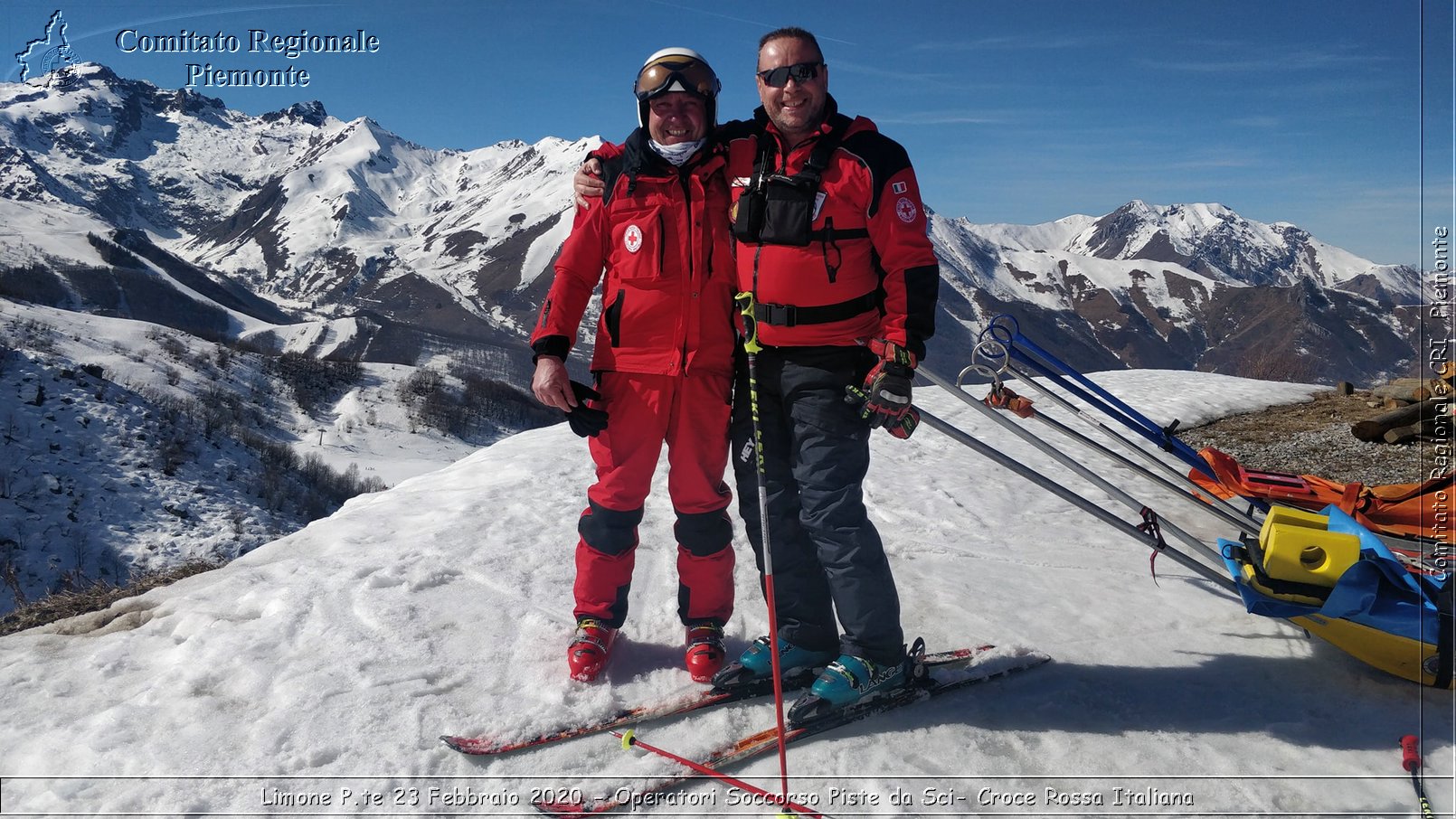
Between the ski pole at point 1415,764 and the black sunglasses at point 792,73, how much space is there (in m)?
4.21

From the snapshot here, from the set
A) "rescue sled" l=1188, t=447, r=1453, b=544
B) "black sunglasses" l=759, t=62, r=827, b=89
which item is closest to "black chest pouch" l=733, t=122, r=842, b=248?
"black sunglasses" l=759, t=62, r=827, b=89

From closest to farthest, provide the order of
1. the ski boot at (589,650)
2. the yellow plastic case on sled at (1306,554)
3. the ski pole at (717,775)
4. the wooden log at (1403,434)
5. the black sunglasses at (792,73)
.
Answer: the ski pole at (717,775), the black sunglasses at (792,73), the yellow plastic case on sled at (1306,554), the ski boot at (589,650), the wooden log at (1403,434)

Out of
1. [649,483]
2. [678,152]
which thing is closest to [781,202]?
[678,152]

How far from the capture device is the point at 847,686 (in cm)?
390

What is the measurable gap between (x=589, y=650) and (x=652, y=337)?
1.76 m

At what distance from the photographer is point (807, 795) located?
3445 mm

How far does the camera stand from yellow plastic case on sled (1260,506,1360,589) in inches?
158

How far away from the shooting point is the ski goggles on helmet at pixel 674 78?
4.12 metres

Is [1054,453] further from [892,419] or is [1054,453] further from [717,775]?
[717,775]

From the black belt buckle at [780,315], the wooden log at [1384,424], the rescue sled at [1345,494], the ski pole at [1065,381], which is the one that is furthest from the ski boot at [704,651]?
the wooden log at [1384,424]

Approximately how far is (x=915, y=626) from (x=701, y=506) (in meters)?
1.74

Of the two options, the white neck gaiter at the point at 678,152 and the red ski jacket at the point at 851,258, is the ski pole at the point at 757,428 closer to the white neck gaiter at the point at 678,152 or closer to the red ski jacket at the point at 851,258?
the red ski jacket at the point at 851,258

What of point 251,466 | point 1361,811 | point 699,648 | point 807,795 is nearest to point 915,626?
point 699,648

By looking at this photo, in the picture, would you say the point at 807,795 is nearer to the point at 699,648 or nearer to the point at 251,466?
the point at 699,648
